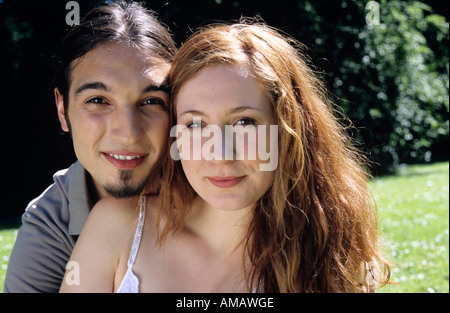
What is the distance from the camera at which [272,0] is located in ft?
30.6

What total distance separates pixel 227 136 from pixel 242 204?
0.31 m

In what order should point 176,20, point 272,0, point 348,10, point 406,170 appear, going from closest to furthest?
point 176,20 → point 272,0 → point 348,10 → point 406,170

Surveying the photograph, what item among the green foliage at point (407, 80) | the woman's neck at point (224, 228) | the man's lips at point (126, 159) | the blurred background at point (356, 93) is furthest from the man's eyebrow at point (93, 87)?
the green foliage at point (407, 80)

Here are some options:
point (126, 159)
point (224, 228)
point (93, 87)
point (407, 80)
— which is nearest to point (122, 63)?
point (93, 87)

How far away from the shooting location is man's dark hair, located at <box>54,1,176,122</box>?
107 inches

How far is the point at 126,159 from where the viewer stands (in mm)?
2660

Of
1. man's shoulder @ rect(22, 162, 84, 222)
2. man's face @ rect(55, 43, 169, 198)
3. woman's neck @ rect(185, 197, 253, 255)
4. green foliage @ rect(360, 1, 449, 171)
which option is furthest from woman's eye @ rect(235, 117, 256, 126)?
green foliage @ rect(360, 1, 449, 171)

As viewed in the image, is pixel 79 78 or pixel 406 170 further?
pixel 406 170

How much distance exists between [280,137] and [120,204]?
0.87 m

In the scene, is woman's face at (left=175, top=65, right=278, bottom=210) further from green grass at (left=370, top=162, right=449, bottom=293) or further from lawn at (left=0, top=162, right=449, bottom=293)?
green grass at (left=370, top=162, right=449, bottom=293)

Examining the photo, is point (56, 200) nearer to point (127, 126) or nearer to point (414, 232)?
point (127, 126)

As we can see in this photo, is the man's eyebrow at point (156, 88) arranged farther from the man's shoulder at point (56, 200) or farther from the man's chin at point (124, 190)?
the man's shoulder at point (56, 200)
